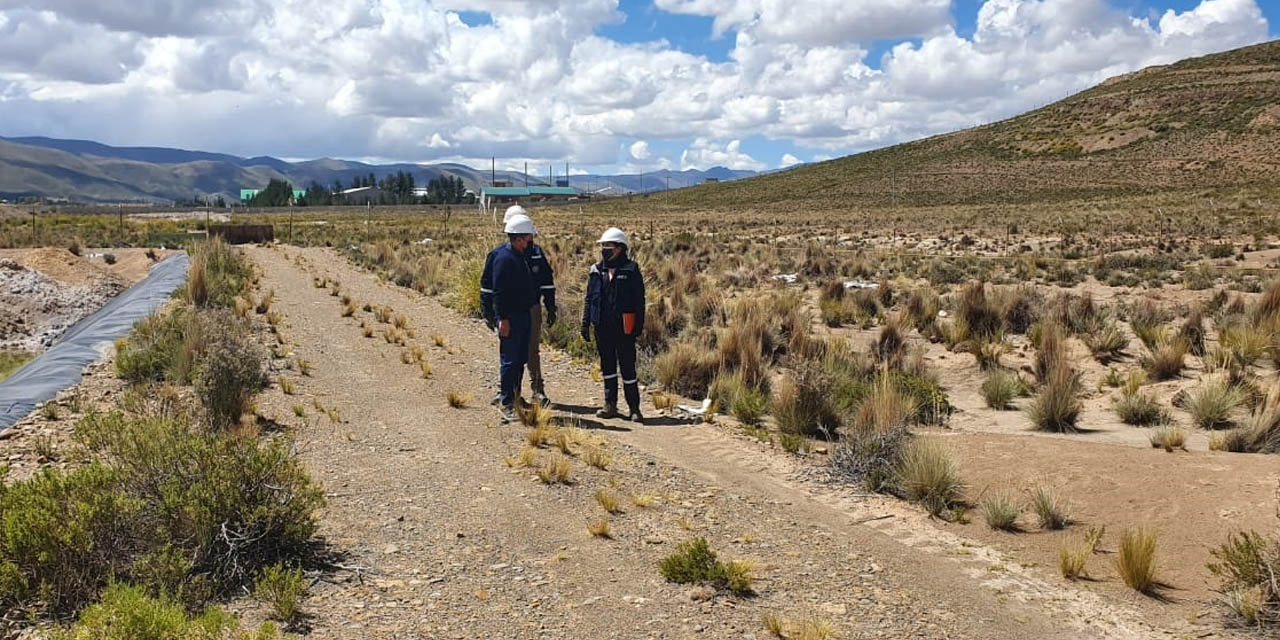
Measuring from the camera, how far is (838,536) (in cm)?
652

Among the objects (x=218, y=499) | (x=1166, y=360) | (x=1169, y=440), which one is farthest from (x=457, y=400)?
(x=1166, y=360)

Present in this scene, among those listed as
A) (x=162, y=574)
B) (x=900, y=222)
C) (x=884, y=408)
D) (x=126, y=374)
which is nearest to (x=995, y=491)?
(x=884, y=408)

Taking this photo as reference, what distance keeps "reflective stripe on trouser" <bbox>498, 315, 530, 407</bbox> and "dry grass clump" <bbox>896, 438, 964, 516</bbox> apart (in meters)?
3.78

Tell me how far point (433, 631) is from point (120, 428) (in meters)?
2.88

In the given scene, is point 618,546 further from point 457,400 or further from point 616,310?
point 457,400

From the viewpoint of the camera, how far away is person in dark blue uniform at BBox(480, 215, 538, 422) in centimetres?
943

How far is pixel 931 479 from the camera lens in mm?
7379

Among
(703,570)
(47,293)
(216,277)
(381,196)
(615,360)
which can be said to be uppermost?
(381,196)

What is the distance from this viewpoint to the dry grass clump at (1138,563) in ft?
18.2

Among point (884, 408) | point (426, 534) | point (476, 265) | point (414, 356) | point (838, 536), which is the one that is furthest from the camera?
point (476, 265)

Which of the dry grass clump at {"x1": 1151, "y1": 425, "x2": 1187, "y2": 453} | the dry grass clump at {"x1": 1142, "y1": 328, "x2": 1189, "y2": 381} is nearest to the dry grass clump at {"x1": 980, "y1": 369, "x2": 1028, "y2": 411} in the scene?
the dry grass clump at {"x1": 1142, "y1": 328, "x2": 1189, "y2": 381}

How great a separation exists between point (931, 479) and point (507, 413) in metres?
4.01

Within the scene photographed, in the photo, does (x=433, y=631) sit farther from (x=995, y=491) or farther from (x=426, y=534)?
(x=995, y=491)

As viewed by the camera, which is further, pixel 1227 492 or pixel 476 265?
pixel 476 265
